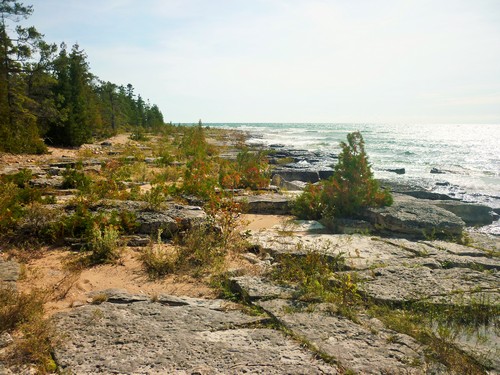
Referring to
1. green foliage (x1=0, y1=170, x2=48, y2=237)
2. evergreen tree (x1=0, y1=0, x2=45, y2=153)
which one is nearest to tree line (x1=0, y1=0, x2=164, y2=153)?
evergreen tree (x1=0, y1=0, x2=45, y2=153)

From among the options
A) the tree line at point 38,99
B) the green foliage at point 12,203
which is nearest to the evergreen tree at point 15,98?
the tree line at point 38,99

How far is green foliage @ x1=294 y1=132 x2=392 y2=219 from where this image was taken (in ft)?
25.8

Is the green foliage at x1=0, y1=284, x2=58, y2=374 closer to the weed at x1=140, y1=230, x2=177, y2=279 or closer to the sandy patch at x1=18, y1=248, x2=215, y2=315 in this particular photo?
the sandy patch at x1=18, y1=248, x2=215, y2=315

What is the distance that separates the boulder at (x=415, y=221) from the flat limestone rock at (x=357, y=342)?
12.8ft

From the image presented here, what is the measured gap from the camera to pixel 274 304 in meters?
3.79

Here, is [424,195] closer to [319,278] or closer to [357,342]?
[319,278]

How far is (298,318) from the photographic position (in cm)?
351

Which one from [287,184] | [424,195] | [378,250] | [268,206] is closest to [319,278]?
[378,250]

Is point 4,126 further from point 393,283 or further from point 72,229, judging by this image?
point 393,283

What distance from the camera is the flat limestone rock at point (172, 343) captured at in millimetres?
2736

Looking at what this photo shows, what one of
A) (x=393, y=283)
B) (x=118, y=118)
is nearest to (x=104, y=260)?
(x=393, y=283)

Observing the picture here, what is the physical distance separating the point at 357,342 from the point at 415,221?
4546 millimetres

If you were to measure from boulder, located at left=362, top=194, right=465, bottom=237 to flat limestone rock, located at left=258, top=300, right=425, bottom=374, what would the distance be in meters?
3.91

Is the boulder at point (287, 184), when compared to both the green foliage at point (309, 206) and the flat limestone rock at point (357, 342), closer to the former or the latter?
the green foliage at point (309, 206)
